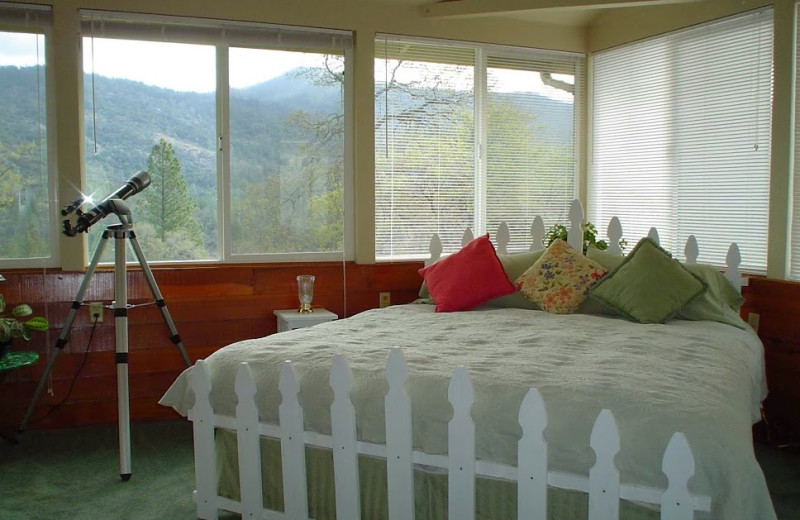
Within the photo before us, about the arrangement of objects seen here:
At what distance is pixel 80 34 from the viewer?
356cm

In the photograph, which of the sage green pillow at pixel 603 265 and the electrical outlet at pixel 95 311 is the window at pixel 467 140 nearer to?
the sage green pillow at pixel 603 265

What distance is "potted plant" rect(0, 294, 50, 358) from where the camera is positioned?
313 cm

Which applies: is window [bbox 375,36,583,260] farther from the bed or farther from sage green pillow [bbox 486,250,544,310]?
the bed

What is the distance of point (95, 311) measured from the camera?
3602mm

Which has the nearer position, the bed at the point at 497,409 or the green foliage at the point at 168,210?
the bed at the point at 497,409

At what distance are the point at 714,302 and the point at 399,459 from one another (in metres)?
Answer: 1.83

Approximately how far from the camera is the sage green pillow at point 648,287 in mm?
3102

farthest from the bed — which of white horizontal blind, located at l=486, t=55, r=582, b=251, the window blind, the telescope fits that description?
the window blind

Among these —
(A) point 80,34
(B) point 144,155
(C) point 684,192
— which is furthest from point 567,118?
(A) point 80,34

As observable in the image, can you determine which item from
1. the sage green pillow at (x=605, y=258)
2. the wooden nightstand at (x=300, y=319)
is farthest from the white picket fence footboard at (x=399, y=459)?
the sage green pillow at (x=605, y=258)

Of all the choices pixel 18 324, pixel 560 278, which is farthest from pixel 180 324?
pixel 560 278

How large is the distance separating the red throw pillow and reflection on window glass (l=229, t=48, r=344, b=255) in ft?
2.56

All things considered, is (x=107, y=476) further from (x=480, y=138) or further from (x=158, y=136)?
(x=480, y=138)

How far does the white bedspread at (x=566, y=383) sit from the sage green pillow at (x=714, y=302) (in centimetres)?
9
